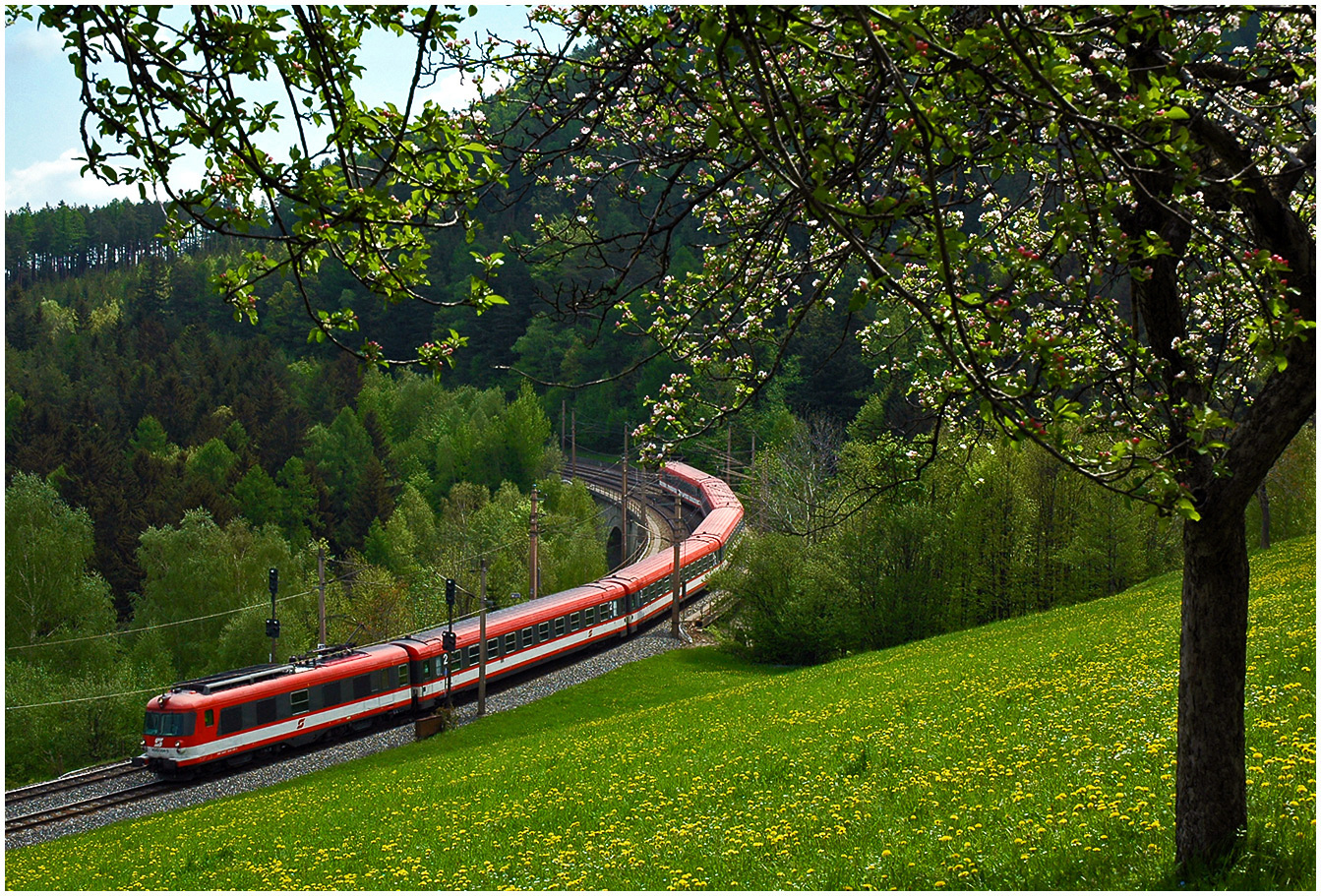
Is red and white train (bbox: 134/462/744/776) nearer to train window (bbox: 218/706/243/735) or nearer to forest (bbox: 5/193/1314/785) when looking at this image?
train window (bbox: 218/706/243/735)

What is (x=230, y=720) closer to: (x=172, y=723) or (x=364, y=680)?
(x=172, y=723)

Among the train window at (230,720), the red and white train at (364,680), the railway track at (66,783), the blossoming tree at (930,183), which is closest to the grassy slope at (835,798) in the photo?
the blossoming tree at (930,183)

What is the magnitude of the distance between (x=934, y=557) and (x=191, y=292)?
86329 millimetres

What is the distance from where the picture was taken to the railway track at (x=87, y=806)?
19.6 metres

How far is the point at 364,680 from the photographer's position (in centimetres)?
2481

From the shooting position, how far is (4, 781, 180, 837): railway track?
19.6 meters

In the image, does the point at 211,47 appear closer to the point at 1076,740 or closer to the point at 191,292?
the point at 1076,740

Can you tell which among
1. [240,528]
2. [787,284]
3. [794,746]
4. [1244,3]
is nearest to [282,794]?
[794,746]

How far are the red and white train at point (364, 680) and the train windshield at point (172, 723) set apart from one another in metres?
0.02

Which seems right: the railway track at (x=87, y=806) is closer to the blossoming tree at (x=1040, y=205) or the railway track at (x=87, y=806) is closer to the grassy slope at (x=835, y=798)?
the grassy slope at (x=835, y=798)

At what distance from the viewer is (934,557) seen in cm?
3156

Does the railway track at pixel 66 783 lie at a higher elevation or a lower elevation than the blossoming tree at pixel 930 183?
lower

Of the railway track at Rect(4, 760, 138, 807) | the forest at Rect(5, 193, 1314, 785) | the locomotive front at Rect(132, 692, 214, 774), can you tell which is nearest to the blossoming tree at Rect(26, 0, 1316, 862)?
the forest at Rect(5, 193, 1314, 785)

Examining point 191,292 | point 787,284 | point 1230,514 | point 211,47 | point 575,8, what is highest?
point 191,292
